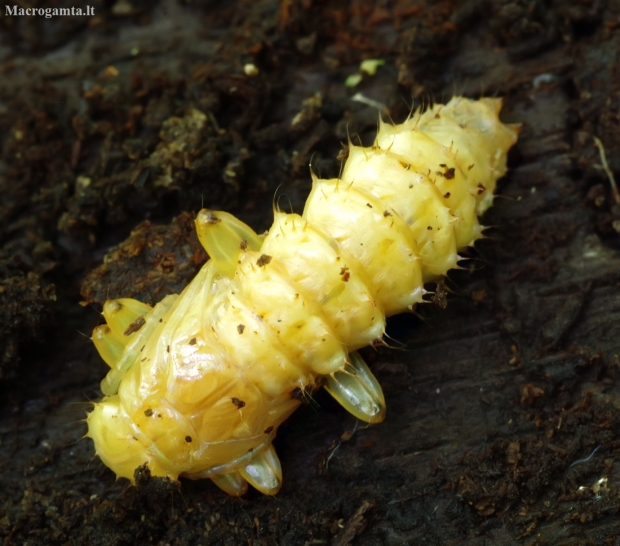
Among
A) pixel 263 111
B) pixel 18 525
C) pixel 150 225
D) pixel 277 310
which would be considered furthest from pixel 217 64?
pixel 18 525

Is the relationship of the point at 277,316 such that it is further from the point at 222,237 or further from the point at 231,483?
the point at 231,483

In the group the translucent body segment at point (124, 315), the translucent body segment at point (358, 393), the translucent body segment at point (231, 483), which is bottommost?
the translucent body segment at point (231, 483)

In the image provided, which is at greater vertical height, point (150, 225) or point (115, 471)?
point (150, 225)

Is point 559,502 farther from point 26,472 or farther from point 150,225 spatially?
point 26,472

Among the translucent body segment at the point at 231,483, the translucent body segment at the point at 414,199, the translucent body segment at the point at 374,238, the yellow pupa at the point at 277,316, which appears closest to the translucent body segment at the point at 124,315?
the yellow pupa at the point at 277,316

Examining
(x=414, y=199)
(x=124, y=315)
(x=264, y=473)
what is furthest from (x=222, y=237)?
(x=264, y=473)

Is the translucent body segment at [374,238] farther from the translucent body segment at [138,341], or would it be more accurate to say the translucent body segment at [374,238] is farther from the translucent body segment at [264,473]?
the translucent body segment at [264,473]
